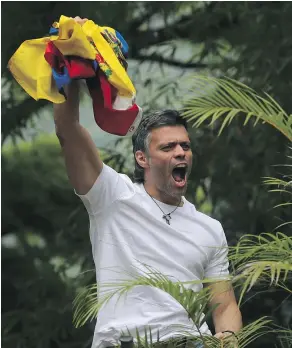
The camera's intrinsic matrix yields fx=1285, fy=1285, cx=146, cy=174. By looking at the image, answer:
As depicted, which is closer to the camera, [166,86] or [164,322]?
[164,322]

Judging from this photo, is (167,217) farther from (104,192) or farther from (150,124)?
(150,124)

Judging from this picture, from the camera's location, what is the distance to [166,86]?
8.05m

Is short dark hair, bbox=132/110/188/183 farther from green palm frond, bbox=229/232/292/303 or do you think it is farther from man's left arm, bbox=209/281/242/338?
green palm frond, bbox=229/232/292/303

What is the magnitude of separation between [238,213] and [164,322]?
4.52m

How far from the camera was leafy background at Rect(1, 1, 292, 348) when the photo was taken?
7.93 metres

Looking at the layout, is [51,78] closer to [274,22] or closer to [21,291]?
[274,22]

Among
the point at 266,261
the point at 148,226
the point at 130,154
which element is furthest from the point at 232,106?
the point at 130,154

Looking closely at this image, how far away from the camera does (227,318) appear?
3930 mm

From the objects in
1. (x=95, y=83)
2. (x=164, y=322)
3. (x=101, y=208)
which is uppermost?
(x=95, y=83)

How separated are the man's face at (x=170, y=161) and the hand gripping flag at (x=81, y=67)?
1.01 ft

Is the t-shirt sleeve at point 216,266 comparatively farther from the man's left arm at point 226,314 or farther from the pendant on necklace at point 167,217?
the pendant on necklace at point 167,217

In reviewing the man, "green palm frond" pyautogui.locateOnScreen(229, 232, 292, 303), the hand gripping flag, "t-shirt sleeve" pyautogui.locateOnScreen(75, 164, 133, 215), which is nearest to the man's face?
the man

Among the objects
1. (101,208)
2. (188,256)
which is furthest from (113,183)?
(188,256)

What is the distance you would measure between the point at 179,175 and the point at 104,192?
0.26 meters
